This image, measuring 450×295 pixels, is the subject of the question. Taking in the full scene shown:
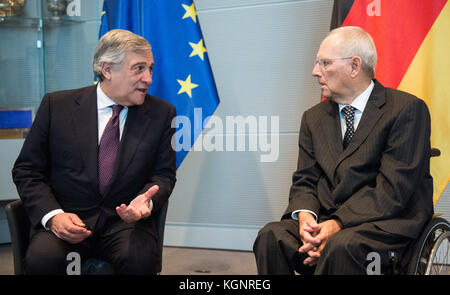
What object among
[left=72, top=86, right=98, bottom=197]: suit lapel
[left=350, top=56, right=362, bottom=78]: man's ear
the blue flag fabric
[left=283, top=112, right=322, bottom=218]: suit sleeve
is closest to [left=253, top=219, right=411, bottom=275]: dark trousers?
[left=283, top=112, right=322, bottom=218]: suit sleeve

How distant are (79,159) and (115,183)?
0.59ft

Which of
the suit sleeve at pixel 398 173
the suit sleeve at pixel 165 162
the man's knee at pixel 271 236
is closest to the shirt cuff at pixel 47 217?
the suit sleeve at pixel 165 162

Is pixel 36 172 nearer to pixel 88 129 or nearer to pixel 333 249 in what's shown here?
pixel 88 129

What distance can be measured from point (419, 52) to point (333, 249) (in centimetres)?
130

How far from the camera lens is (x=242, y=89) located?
3.46 meters

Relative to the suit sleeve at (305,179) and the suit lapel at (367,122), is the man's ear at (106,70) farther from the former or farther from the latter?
the suit lapel at (367,122)

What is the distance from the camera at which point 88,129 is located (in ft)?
6.44

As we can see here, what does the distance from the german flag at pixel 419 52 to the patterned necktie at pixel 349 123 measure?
609mm

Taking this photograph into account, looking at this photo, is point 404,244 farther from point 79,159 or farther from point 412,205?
point 79,159

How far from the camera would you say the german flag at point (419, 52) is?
234 cm

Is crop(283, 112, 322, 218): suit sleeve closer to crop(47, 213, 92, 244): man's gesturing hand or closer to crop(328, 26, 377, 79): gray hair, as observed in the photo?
crop(328, 26, 377, 79): gray hair

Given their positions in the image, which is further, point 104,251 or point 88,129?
point 88,129

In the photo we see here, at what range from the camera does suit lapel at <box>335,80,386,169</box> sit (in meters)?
1.87

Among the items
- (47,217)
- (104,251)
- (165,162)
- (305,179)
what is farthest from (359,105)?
(47,217)
